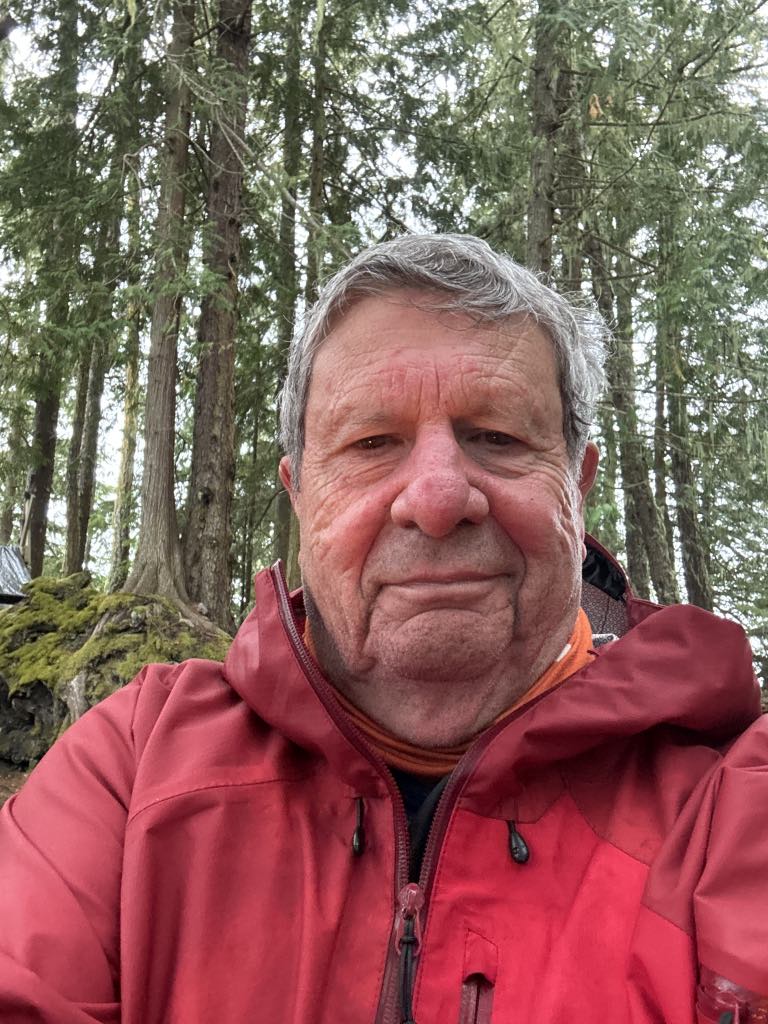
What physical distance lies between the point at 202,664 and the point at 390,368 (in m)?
0.82

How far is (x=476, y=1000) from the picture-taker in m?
1.21

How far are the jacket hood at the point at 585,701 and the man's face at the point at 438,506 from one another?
180 millimetres

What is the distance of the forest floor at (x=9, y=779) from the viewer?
6015mm

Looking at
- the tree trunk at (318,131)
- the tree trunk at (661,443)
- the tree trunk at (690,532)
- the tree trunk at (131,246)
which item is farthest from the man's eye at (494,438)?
the tree trunk at (690,532)

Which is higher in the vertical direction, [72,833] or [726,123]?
[726,123]

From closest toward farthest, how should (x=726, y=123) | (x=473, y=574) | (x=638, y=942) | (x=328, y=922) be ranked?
(x=638, y=942), (x=328, y=922), (x=473, y=574), (x=726, y=123)

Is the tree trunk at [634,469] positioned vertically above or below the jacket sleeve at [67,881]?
above

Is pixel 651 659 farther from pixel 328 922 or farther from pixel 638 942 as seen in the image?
pixel 328 922

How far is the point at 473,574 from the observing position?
1553 millimetres

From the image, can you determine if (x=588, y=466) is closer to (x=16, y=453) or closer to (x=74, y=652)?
(x=74, y=652)

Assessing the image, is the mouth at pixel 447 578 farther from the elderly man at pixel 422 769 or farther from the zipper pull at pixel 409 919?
the zipper pull at pixel 409 919

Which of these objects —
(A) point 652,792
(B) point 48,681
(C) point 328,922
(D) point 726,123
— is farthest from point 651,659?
(D) point 726,123

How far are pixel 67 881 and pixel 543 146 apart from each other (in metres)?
7.84

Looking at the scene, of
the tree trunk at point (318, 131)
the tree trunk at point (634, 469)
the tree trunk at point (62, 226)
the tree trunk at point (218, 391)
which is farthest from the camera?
the tree trunk at point (318, 131)
